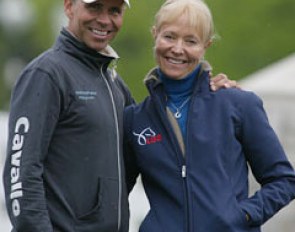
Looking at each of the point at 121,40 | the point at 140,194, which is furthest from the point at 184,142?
the point at 121,40

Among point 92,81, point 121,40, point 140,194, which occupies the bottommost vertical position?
point 140,194

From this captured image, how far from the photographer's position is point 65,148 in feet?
22.1

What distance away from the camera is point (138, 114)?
7.08 m

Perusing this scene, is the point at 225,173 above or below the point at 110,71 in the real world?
below

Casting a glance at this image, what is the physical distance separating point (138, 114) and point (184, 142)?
1.19ft

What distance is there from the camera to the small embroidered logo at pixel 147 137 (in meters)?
6.94

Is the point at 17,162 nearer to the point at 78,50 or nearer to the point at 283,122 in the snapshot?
the point at 78,50

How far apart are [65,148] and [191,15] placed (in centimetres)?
94

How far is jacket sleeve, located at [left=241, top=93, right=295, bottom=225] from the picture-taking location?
689 centimetres

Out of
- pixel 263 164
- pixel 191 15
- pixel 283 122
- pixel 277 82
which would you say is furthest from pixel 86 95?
pixel 277 82

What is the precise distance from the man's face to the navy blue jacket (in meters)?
0.33

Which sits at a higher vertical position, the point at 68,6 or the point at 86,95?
the point at 68,6

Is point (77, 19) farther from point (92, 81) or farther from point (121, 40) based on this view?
point (121, 40)

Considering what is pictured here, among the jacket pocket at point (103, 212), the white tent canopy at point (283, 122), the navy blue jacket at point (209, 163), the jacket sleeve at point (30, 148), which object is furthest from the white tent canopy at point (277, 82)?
the jacket sleeve at point (30, 148)
